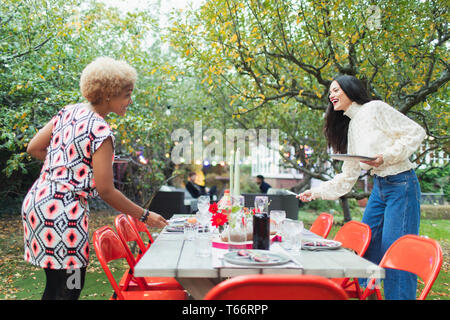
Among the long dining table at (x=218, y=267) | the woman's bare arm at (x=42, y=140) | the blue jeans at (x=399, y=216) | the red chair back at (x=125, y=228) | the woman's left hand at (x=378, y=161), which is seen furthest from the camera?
the red chair back at (x=125, y=228)

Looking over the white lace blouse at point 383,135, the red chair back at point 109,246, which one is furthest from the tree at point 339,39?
the red chair back at point 109,246

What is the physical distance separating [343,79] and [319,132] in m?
6.45

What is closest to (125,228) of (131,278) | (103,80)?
(131,278)

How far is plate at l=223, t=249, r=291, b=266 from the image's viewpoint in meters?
1.55

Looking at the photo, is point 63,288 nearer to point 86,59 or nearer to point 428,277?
point 428,277

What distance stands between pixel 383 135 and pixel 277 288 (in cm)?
169

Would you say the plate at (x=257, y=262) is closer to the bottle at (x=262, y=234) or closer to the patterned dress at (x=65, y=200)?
the bottle at (x=262, y=234)

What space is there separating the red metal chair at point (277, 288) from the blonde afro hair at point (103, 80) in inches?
43.0

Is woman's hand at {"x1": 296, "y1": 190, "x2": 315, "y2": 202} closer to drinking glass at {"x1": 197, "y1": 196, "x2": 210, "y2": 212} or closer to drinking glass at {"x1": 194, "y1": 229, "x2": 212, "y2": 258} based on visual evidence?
drinking glass at {"x1": 197, "y1": 196, "x2": 210, "y2": 212}

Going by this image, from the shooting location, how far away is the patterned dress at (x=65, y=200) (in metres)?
1.64

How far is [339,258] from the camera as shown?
1744mm

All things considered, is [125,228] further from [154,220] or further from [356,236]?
[356,236]

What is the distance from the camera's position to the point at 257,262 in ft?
5.13
